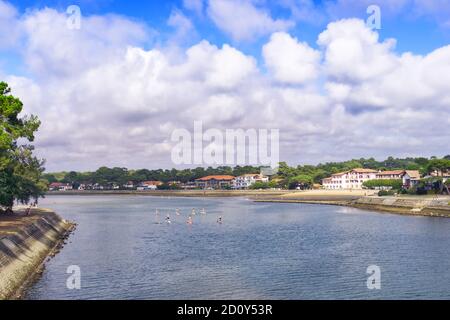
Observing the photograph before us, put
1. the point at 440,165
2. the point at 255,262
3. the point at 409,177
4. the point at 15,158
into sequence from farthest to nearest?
the point at 409,177 < the point at 440,165 < the point at 15,158 < the point at 255,262

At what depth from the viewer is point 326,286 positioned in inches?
1646

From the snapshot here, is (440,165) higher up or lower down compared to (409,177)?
higher up

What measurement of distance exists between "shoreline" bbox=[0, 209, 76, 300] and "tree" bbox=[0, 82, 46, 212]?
25.0 feet

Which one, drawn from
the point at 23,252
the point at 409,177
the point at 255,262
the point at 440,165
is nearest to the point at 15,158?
the point at 23,252

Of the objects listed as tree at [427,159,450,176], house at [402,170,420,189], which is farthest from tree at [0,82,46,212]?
house at [402,170,420,189]

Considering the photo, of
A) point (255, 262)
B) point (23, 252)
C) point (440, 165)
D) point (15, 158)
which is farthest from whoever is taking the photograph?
point (440, 165)

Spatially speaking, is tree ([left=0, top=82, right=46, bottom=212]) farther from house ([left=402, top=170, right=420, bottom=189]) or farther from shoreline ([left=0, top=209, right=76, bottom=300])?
house ([left=402, top=170, right=420, bottom=189])

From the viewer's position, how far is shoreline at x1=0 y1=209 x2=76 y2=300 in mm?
40706

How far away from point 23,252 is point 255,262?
25.8 metres

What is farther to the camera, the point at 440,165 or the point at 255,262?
the point at 440,165

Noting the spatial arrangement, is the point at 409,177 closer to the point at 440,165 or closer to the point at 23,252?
the point at 440,165

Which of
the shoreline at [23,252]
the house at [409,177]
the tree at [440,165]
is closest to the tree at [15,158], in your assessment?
the shoreline at [23,252]

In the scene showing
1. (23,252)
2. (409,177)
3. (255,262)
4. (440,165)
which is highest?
(440,165)

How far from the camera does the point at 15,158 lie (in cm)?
8131
